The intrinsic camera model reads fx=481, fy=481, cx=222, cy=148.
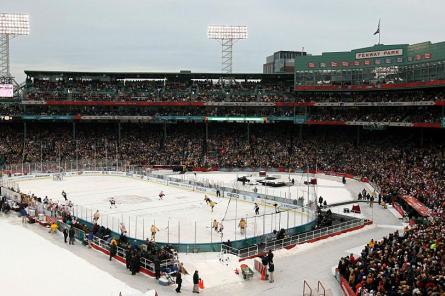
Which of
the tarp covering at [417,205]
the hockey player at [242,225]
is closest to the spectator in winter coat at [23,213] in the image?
the hockey player at [242,225]

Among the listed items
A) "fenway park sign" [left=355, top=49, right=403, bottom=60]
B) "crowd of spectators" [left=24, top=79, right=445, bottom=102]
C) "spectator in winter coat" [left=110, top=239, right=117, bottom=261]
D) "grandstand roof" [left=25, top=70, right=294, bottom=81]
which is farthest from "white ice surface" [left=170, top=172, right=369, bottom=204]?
"grandstand roof" [left=25, top=70, right=294, bottom=81]

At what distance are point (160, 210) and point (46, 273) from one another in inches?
624

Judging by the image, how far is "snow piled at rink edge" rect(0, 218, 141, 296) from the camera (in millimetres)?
19859

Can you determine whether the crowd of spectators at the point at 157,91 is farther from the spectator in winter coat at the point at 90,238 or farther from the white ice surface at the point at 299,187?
the spectator in winter coat at the point at 90,238

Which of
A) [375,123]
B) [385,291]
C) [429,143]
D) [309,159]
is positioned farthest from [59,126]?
[385,291]

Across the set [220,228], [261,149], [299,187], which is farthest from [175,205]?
[261,149]

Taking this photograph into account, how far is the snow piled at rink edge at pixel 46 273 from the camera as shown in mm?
19859

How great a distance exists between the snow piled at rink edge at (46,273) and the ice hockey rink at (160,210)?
4614mm

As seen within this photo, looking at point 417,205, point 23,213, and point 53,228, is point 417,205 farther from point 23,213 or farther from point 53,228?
point 23,213

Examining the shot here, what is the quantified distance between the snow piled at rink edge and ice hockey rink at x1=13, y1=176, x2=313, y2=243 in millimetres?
4614

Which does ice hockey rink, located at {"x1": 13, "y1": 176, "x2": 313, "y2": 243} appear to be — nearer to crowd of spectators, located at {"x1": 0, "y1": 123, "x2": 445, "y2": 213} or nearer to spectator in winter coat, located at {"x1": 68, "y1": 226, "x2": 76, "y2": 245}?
spectator in winter coat, located at {"x1": 68, "y1": 226, "x2": 76, "y2": 245}

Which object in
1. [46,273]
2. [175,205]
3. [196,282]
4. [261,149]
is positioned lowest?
[175,205]

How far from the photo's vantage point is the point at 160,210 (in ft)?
123

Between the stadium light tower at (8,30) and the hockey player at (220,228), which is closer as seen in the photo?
the hockey player at (220,228)
